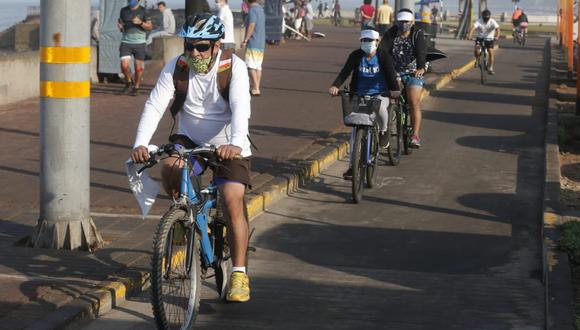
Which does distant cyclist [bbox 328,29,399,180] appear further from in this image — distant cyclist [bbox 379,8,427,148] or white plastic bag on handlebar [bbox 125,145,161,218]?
white plastic bag on handlebar [bbox 125,145,161,218]

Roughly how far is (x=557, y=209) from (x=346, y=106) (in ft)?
9.57

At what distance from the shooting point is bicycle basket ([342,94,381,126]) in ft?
38.2

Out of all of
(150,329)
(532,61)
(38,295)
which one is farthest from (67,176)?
(532,61)

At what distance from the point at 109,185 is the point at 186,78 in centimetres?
431

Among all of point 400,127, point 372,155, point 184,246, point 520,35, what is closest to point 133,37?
point 400,127

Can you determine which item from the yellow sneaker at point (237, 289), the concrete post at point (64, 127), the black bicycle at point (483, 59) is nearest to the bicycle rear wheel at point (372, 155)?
the concrete post at point (64, 127)

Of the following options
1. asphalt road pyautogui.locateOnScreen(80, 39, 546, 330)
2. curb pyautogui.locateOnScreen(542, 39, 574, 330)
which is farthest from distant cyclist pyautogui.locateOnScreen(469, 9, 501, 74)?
curb pyautogui.locateOnScreen(542, 39, 574, 330)

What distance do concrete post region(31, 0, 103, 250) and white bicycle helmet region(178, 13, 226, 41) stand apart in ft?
5.80

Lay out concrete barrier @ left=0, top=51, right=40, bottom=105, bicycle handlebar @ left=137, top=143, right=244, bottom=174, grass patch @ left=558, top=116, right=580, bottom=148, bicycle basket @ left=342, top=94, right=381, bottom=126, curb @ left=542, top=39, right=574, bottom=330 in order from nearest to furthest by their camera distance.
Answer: bicycle handlebar @ left=137, top=143, right=244, bottom=174 < curb @ left=542, top=39, right=574, bottom=330 < bicycle basket @ left=342, top=94, right=381, bottom=126 < grass patch @ left=558, top=116, right=580, bottom=148 < concrete barrier @ left=0, top=51, right=40, bottom=105

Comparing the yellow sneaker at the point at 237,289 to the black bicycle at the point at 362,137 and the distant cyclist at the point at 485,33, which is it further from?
the distant cyclist at the point at 485,33

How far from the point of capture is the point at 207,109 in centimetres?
708

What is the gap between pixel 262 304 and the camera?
756 centimetres

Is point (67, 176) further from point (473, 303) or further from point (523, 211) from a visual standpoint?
point (523, 211)

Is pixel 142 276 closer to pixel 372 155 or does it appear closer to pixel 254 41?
pixel 372 155
